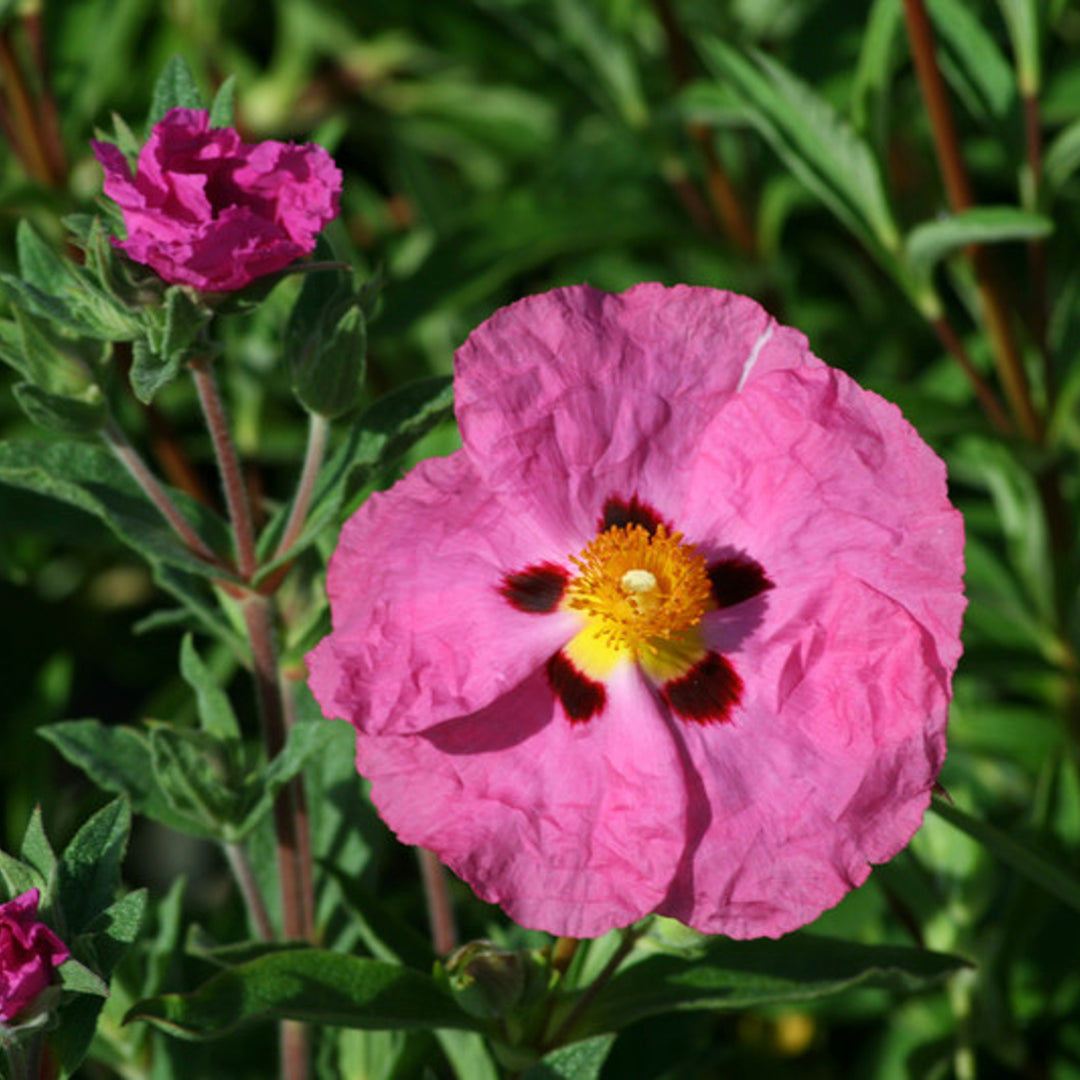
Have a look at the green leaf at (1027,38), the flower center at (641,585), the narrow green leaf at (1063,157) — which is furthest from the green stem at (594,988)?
the green leaf at (1027,38)

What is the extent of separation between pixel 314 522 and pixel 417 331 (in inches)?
56.9

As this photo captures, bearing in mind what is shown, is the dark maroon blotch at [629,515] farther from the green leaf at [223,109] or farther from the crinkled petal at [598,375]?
the green leaf at [223,109]

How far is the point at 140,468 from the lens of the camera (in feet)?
5.58

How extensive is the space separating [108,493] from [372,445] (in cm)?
31

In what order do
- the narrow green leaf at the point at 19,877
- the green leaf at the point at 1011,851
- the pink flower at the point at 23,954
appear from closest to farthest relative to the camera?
1. the pink flower at the point at 23,954
2. the narrow green leaf at the point at 19,877
3. the green leaf at the point at 1011,851

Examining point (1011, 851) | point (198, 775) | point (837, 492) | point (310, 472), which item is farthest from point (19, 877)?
point (1011, 851)

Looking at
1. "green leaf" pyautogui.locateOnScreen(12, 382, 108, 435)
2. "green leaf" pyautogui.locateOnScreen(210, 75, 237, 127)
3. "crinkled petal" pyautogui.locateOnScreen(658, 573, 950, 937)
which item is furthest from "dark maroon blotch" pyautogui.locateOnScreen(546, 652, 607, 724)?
"green leaf" pyautogui.locateOnScreen(210, 75, 237, 127)

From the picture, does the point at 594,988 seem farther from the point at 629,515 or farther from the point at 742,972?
the point at 629,515

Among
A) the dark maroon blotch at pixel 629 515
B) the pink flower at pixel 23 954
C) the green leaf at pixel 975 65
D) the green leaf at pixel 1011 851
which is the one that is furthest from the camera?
the green leaf at pixel 975 65

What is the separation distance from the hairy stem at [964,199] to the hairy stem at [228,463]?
125 centimetres

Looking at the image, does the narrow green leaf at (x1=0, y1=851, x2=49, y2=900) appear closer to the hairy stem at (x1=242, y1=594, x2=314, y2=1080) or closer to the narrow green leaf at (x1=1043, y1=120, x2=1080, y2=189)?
the hairy stem at (x1=242, y1=594, x2=314, y2=1080)

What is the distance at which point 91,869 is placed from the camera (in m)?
1.53

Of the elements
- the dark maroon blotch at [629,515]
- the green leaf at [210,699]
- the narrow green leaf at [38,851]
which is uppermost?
the dark maroon blotch at [629,515]

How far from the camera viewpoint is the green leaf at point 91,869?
1.52m
